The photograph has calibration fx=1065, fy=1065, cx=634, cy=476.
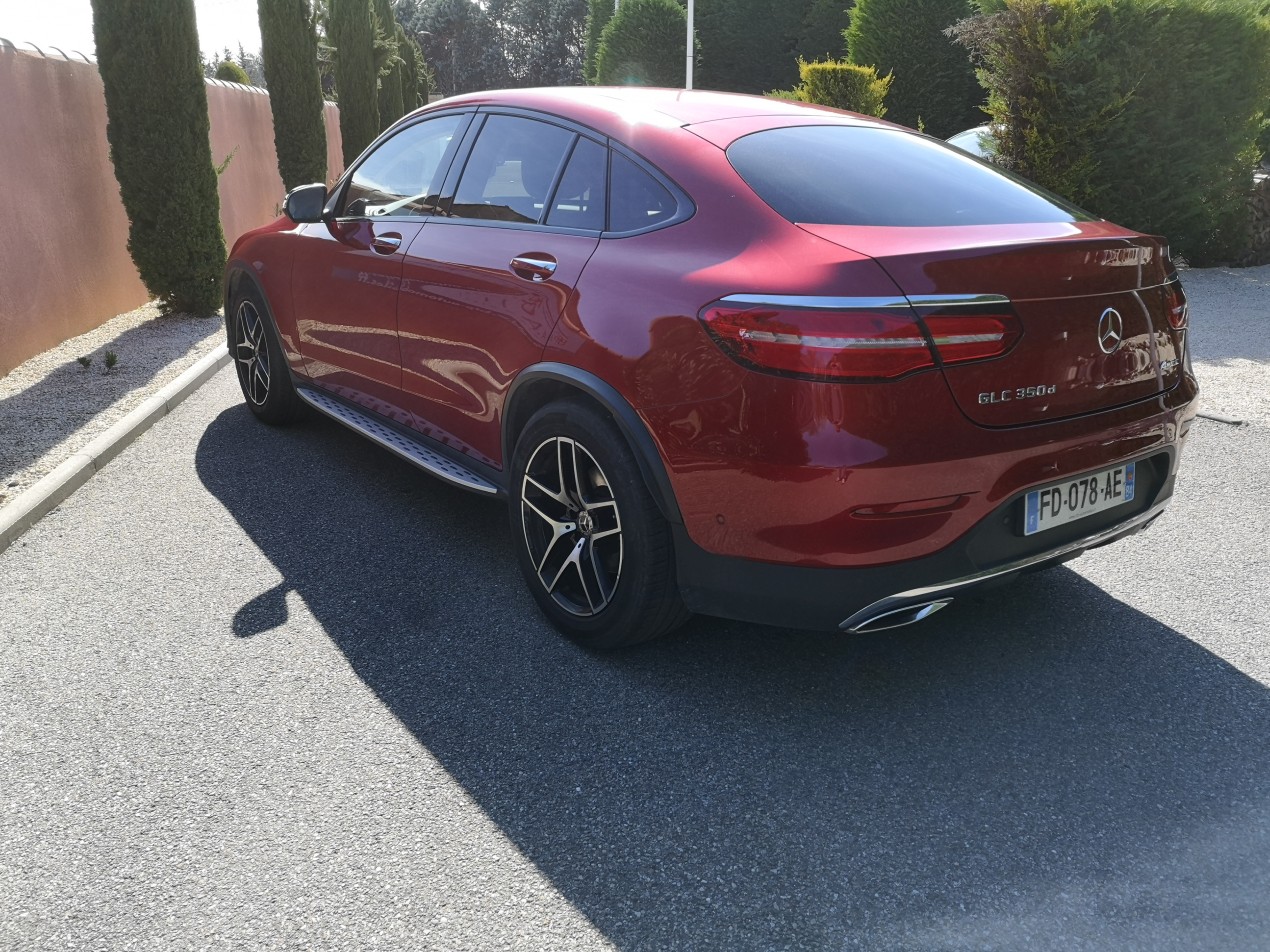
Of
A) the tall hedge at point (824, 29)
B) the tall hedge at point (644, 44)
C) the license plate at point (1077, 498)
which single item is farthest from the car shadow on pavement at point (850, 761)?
the tall hedge at point (824, 29)

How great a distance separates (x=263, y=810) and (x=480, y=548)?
182 cm

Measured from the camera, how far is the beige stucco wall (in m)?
7.75

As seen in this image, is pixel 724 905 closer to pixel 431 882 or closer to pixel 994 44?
pixel 431 882

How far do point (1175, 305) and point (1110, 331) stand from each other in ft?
1.49

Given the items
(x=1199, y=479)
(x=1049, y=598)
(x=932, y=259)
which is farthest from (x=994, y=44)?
(x=932, y=259)

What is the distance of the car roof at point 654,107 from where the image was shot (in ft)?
11.5

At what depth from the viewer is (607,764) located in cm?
287

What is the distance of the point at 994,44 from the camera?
1064 cm

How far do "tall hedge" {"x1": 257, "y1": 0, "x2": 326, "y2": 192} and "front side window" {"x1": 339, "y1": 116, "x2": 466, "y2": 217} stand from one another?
40.1 feet

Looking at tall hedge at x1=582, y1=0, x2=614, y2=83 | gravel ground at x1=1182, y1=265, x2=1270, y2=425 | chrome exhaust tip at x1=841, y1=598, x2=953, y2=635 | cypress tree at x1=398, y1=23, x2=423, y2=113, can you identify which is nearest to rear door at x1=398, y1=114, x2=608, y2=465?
chrome exhaust tip at x1=841, y1=598, x2=953, y2=635

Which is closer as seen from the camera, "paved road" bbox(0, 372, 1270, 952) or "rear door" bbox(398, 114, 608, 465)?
"paved road" bbox(0, 372, 1270, 952)

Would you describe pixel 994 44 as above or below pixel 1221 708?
above

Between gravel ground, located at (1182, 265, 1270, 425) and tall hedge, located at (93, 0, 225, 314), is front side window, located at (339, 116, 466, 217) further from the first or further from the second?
tall hedge, located at (93, 0, 225, 314)

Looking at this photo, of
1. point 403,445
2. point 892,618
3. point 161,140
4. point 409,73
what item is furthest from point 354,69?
point 892,618
